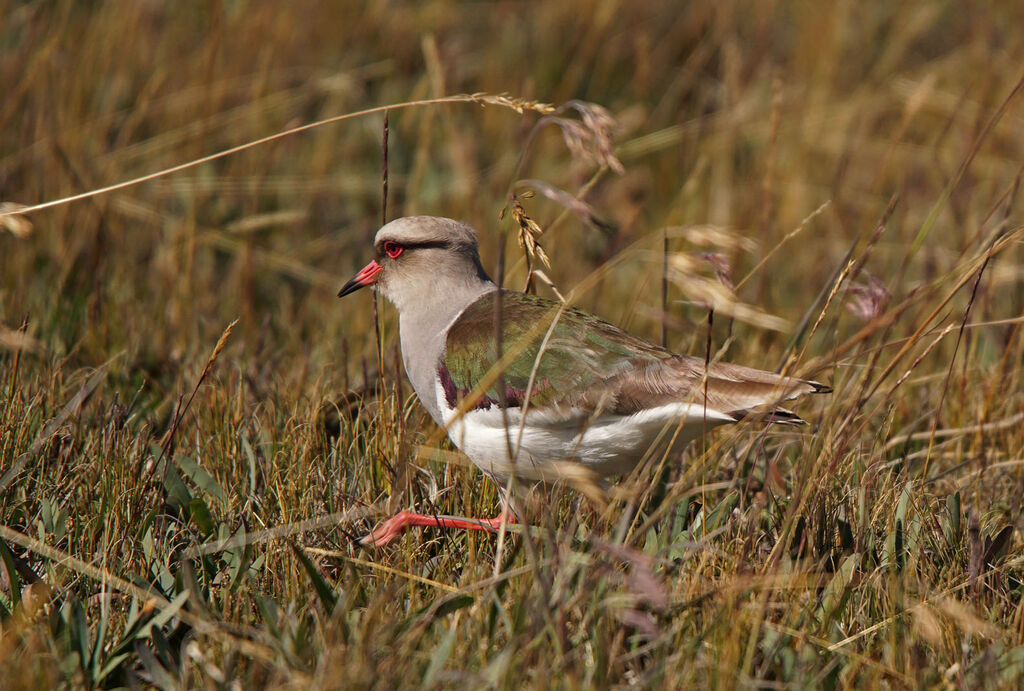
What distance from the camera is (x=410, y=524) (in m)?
3.30

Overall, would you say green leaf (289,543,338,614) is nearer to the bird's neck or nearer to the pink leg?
the pink leg

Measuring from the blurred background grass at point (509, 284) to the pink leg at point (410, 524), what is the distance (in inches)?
2.4

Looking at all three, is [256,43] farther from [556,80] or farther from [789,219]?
[789,219]

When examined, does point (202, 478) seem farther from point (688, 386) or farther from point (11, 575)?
point (688, 386)

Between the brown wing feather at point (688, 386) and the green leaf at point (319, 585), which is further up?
the brown wing feather at point (688, 386)

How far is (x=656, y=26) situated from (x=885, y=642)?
19.8 ft

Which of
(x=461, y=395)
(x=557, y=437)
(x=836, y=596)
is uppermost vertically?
(x=461, y=395)

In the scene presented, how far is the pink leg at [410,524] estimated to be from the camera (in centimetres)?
316

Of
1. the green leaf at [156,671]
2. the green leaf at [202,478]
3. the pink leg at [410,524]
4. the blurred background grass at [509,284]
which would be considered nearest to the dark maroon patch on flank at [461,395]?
the blurred background grass at [509,284]

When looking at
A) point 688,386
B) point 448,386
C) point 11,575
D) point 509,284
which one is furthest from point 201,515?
point 509,284

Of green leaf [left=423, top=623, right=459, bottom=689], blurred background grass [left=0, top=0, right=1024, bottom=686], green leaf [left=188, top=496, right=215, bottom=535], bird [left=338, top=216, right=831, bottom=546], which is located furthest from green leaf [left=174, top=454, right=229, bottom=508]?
green leaf [left=423, top=623, right=459, bottom=689]

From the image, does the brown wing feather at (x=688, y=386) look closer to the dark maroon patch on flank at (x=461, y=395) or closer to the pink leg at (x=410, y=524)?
the dark maroon patch on flank at (x=461, y=395)

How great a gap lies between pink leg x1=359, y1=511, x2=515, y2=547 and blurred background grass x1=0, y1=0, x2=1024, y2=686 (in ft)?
0.20

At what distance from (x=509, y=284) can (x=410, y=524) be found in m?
1.63
